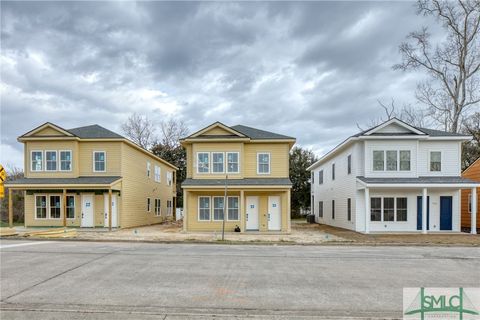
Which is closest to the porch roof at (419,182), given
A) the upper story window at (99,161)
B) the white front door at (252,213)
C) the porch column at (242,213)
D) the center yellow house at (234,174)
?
the center yellow house at (234,174)

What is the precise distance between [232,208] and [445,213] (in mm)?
13097

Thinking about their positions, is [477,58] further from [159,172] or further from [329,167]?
[159,172]

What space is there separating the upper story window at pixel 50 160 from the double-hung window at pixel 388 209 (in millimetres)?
21371

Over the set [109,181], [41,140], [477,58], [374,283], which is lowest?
[374,283]

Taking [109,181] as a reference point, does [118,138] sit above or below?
above

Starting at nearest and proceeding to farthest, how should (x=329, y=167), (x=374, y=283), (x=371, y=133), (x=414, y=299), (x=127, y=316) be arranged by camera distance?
(x=127, y=316), (x=414, y=299), (x=374, y=283), (x=371, y=133), (x=329, y=167)

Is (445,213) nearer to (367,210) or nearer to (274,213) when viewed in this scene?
(367,210)

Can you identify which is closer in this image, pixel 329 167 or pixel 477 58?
pixel 329 167

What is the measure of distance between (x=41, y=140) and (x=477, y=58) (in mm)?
36430

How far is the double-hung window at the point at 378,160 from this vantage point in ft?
71.5

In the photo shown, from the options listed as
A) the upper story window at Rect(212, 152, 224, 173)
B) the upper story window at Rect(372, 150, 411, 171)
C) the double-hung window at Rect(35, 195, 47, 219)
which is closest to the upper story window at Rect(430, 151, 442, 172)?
the upper story window at Rect(372, 150, 411, 171)

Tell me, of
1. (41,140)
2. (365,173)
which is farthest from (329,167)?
(41,140)

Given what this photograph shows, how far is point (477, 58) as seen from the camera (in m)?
32.5

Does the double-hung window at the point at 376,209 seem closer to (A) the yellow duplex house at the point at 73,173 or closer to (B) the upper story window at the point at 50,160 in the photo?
(A) the yellow duplex house at the point at 73,173
